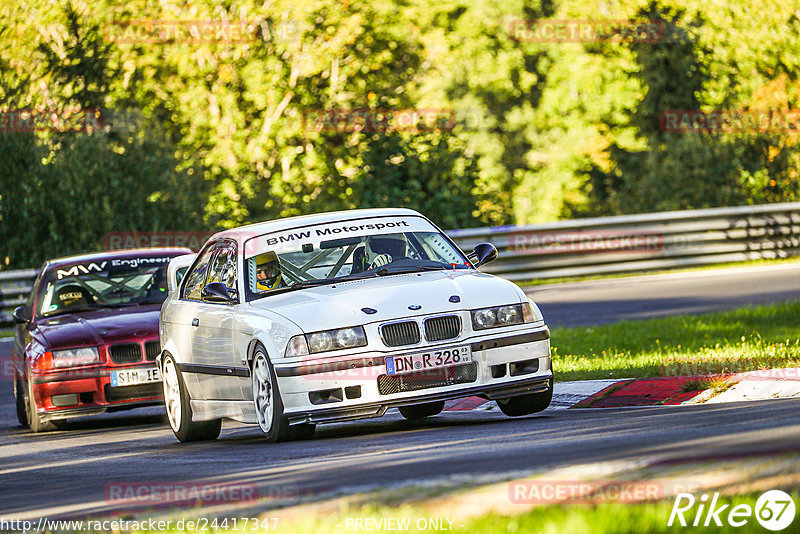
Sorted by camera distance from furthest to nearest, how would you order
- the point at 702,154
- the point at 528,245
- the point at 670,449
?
the point at 702,154 → the point at 528,245 → the point at 670,449

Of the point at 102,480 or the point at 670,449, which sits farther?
the point at 102,480

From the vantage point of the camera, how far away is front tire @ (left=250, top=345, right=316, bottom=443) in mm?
9531

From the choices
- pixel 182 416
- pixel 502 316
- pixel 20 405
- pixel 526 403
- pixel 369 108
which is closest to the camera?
pixel 502 316

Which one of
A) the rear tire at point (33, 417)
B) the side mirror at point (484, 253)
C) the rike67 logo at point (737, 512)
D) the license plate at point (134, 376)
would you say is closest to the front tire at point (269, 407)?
the side mirror at point (484, 253)

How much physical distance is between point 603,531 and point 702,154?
24696mm

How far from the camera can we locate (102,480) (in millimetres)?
8648

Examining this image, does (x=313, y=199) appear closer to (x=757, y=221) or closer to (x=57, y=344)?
(x=757, y=221)

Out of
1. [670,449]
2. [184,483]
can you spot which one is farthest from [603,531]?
[184,483]

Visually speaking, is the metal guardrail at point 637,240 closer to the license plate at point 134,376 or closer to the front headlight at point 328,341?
the license plate at point 134,376

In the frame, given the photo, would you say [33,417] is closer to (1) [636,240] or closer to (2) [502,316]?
(2) [502,316]

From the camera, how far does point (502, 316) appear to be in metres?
9.75

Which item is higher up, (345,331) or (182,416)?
(345,331)

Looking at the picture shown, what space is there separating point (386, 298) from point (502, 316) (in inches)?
31.5

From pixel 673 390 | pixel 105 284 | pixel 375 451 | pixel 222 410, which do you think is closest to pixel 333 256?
pixel 222 410
